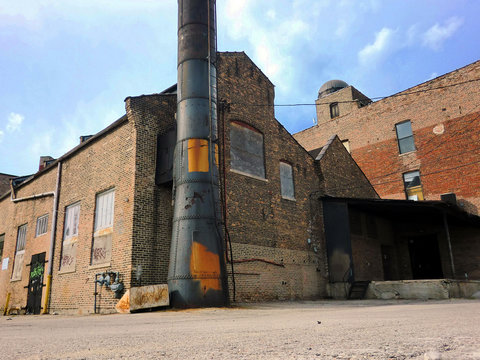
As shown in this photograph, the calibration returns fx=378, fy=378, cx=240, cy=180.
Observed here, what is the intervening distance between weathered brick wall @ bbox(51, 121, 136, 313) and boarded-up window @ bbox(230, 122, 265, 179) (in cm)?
370

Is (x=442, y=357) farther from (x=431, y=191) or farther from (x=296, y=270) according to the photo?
(x=431, y=191)

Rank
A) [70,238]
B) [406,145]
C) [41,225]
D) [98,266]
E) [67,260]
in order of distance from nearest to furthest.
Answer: [98,266], [67,260], [70,238], [41,225], [406,145]

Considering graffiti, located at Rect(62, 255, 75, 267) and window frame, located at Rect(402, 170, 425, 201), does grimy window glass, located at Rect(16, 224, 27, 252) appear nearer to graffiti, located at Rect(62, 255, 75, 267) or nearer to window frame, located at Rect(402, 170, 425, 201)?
graffiti, located at Rect(62, 255, 75, 267)

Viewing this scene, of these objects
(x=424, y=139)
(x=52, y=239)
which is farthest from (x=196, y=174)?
(x=424, y=139)

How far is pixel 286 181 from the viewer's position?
15.6 meters

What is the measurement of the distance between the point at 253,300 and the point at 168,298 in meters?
4.17

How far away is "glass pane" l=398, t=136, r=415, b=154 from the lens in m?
23.2

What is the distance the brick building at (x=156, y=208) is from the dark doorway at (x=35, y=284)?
43 mm

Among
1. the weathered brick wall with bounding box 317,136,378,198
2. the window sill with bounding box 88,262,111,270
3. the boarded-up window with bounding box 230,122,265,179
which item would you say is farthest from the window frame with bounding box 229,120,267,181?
the window sill with bounding box 88,262,111,270

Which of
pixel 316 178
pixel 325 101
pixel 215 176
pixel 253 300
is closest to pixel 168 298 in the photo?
pixel 215 176

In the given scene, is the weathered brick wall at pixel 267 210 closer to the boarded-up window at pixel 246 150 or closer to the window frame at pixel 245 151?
the window frame at pixel 245 151

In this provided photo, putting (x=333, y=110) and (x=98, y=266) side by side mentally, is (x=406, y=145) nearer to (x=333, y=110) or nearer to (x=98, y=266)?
(x=333, y=110)

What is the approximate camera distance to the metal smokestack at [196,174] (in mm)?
9023

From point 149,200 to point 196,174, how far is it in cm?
211
